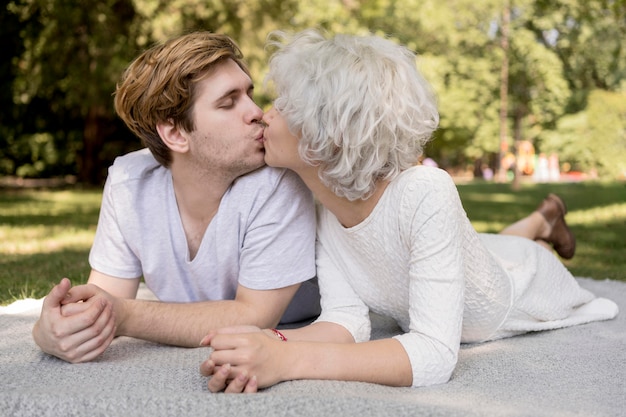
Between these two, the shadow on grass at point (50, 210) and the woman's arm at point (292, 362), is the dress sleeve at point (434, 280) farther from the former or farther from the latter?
the shadow on grass at point (50, 210)

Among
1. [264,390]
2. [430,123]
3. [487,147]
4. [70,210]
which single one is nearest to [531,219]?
[430,123]

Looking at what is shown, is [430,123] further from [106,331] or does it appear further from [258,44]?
[258,44]

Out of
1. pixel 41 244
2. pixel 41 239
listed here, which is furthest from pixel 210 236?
pixel 41 239

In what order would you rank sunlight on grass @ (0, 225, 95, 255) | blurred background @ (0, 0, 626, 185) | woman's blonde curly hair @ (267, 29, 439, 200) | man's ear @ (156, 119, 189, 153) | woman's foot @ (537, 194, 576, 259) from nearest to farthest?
woman's blonde curly hair @ (267, 29, 439, 200)
man's ear @ (156, 119, 189, 153)
woman's foot @ (537, 194, 576, 259)
sunlight on grass @ (0, 225, 95, 255)
blurred background @ (0, 0, 626, 185)

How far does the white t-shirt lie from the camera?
2.71 meters

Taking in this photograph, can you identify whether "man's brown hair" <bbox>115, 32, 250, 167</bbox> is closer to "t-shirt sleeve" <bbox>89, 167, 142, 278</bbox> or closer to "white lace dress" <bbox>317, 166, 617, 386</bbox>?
"t-shirt sleeve" <bbox>89, 167, 142, 278</bbox>

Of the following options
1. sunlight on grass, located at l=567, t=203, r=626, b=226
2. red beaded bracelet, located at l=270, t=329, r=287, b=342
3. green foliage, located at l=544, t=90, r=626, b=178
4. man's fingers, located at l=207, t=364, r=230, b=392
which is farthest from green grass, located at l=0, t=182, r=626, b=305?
green foliage, located at l=544, t=90, r=626, b=178

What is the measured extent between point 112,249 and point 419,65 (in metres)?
6.56

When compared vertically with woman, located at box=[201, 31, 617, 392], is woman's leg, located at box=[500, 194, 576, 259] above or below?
below

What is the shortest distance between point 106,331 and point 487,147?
1193 inches

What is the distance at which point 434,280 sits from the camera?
2.29 m

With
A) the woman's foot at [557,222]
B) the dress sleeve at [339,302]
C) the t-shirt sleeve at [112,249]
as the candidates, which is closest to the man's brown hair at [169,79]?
the t-shirt sleeve at [112,249]

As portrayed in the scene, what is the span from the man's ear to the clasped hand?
3.08 feet

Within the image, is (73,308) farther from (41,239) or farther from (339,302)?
(41,239)
